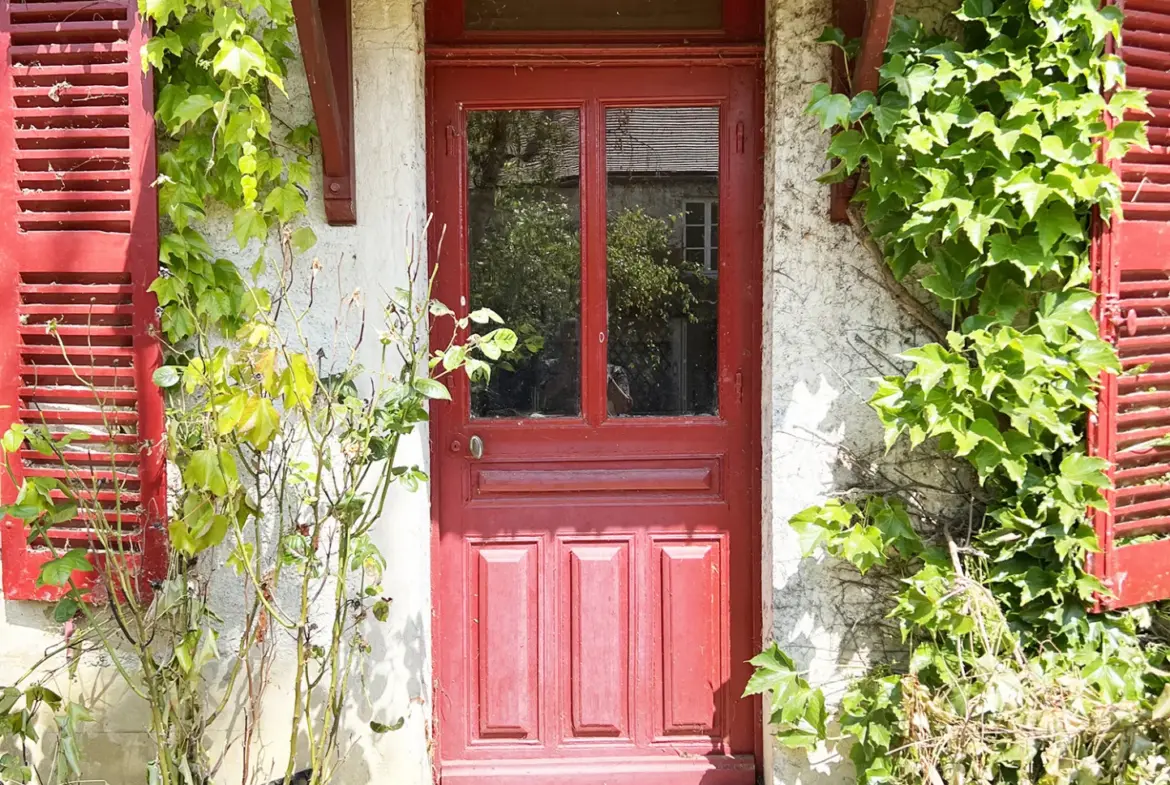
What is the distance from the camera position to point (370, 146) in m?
2.81

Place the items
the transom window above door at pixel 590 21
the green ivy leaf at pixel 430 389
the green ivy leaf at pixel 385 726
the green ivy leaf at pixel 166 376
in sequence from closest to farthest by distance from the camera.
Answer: the green ivy leaf at pixel 430 389, the green ivy leaf at pixel 166 376, the green ivy leaf at pixel 385 726, the transom window above door at pixel 590 21

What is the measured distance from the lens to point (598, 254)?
304cm

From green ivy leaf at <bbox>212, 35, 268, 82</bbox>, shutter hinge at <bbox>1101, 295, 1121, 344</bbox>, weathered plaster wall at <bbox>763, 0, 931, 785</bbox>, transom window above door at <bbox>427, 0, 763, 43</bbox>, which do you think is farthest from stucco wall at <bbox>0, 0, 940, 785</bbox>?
shutter hinge at <bbox>1101, 295, 1121, 344</bbox>

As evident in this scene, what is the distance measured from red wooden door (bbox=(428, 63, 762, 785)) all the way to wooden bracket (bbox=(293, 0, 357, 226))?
352 millimetres

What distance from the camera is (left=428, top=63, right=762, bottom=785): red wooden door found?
9.95 feet

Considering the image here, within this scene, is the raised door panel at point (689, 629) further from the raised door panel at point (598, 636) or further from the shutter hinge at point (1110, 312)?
the shutter hinge at point (1110, 312)

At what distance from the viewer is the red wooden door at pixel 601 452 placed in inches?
119

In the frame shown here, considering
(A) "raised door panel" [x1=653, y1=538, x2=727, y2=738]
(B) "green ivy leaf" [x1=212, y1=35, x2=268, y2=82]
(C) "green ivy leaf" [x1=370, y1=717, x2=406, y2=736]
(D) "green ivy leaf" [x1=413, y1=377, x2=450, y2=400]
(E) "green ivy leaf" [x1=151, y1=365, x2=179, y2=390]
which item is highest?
(B) "green ivy leaf" [x1=212, y1=35, x2=268, y2=82]

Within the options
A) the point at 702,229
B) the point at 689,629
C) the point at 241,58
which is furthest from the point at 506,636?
the point at 241,58

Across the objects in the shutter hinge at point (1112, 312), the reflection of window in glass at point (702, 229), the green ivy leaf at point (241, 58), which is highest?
the green ivy leaf at point (241, 58)

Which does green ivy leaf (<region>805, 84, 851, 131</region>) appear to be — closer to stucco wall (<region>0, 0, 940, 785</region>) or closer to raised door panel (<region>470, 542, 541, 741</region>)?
stucco wall (<region>0, 0, 940, 785</region>)

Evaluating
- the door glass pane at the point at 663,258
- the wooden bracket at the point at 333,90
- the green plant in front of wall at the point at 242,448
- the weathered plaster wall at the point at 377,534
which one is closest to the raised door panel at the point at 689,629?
the door glass pane at the point at 663,258

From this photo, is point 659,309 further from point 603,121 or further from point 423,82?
point 423,82

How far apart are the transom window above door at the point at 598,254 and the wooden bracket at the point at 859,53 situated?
0.42 m
